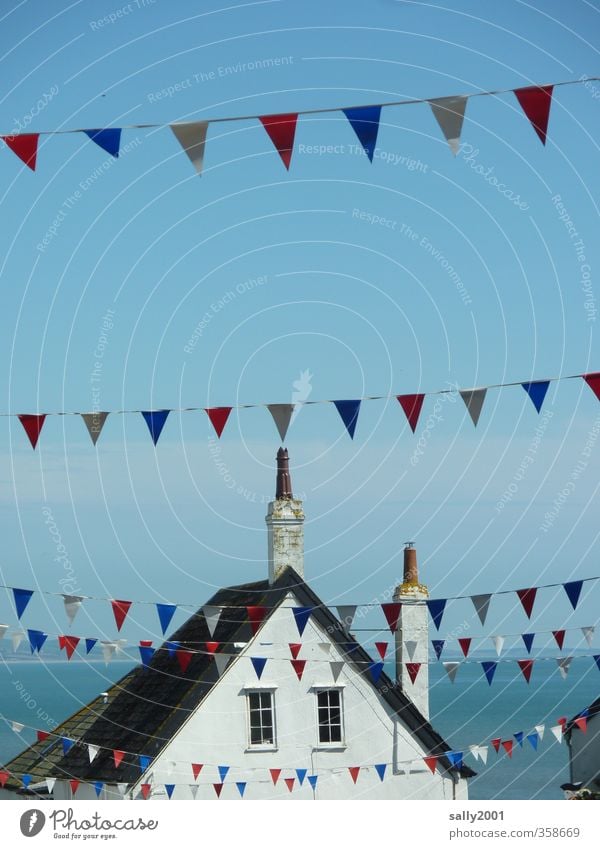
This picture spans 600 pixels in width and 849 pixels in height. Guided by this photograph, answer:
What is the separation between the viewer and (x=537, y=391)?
19875mm

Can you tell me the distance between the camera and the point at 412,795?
31.7 meters

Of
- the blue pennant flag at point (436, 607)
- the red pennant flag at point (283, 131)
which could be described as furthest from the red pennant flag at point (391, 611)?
the red pennant flag at point (283, 131)

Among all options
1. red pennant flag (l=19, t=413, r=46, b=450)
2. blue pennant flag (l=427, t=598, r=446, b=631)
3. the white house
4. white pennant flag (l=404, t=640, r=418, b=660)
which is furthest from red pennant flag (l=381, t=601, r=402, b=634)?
white pennant flag (l=404, t=640, r=418, b=660)

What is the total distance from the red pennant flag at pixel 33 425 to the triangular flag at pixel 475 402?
18.7ft

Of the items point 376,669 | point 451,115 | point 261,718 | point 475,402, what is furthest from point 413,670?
point 451,115

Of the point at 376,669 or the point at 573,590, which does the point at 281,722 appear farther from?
the point at 573,590

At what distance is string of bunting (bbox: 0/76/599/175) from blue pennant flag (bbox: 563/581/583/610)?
8.33m

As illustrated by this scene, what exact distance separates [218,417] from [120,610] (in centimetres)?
383

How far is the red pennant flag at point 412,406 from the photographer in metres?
21.1

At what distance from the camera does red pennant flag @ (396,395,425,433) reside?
21.1m

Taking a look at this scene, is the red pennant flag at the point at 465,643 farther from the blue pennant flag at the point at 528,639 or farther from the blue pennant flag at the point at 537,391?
the blue pennant flag at the point at 537,391

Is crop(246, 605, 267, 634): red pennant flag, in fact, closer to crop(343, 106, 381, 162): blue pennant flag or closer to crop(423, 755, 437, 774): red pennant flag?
crop(423, 755, 437, 774): red pennant flag

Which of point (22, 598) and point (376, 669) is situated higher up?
point (376, 669)
